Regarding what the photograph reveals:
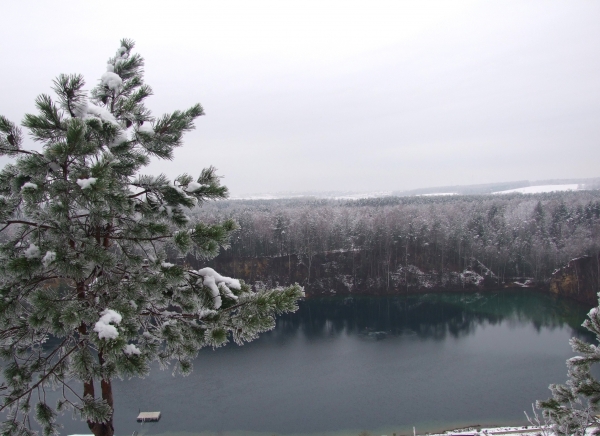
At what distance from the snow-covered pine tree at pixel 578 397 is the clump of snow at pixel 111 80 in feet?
21.4

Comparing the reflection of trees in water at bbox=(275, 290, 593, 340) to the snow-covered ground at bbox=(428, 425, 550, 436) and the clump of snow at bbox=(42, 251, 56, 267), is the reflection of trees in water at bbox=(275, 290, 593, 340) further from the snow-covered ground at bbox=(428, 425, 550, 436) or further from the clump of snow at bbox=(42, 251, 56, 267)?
the clump of snow at bbox=(42, 251, 56, 267)

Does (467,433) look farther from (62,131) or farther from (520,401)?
(62,131)

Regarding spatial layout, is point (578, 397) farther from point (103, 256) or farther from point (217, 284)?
point (103, 256)

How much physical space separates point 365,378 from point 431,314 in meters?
12.6

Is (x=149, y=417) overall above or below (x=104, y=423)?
below

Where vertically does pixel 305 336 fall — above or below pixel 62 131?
below

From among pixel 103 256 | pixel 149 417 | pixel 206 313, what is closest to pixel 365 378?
pixel 149 417

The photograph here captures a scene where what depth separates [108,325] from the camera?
2664mm

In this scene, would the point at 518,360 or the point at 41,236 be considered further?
the point at 518,360

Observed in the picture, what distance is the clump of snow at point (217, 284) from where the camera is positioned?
331 cm

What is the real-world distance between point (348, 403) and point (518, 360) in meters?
10.6

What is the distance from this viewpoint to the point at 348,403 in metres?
16.0

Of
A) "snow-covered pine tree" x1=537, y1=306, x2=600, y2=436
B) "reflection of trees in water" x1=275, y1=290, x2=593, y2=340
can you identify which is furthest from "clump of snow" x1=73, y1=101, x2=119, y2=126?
"reflection of trees in water" x1=275, y1=290, x2=593, y2=340

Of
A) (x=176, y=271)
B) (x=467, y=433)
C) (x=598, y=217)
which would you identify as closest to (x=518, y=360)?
(x=467, y=433)
